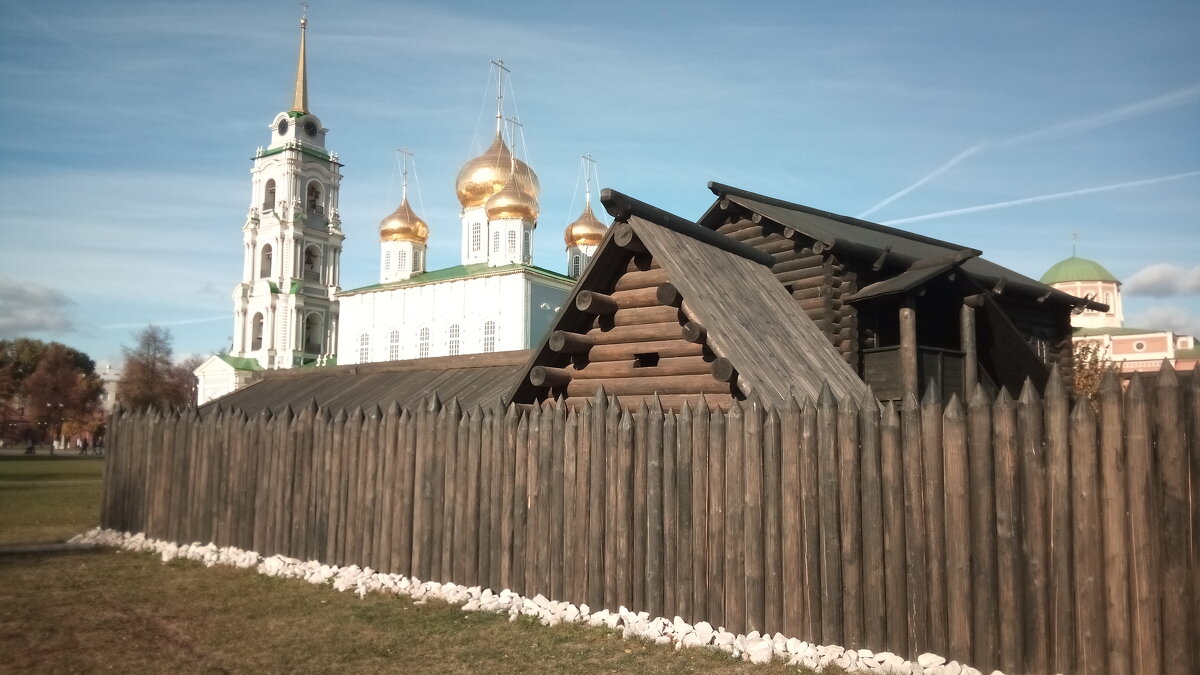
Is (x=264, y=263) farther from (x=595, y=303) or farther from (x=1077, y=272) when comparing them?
(x=1077, y=272)

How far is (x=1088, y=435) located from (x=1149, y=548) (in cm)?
72

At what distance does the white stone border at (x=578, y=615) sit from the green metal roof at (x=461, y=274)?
41994 mm

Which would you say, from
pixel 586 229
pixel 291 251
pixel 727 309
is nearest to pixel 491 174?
pixel 586 229

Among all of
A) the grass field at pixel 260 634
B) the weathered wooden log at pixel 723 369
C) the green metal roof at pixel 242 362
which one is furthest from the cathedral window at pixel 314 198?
the weathered wooden log at pixel 723 369

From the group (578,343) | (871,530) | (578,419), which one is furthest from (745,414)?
(578,343)

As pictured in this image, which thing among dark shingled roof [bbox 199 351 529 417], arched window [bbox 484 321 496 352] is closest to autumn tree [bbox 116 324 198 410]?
arched window [bbox 484 321 496 352]

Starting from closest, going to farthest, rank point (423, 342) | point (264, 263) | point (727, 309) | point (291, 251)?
point (727, 309)
point (423, 342)
point (291, 251)
point (264, 263)

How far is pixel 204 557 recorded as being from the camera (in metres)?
11.1

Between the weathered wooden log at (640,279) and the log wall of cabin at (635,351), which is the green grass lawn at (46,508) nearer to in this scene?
the log wall of cabin at (635,351)

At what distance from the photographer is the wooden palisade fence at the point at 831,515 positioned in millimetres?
5074

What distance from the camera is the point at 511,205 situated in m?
54.9

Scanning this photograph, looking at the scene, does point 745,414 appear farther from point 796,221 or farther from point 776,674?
point 796,221

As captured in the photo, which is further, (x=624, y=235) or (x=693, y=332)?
(x=624, y=235)

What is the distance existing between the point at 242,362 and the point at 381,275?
40.4 feet
